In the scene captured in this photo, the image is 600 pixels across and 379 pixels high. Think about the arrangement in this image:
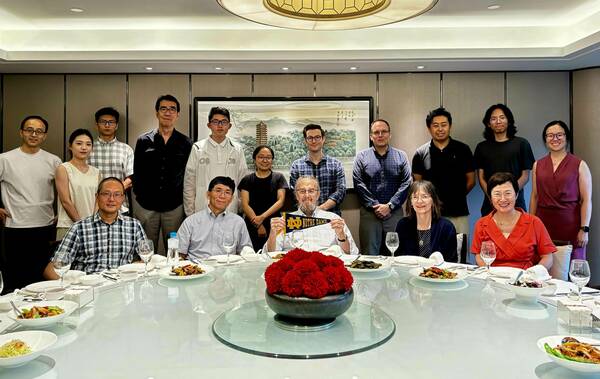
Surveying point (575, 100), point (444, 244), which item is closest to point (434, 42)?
point (575, 100)

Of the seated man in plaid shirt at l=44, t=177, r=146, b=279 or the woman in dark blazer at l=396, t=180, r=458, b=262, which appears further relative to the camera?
the woman in dark blazer at l=396, t=180, r=458, b=262

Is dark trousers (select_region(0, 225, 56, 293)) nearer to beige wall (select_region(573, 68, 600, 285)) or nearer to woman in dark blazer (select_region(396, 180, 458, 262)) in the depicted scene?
woman in dark blazer (select_region(396, 180, 458, 262))

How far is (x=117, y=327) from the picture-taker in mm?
1659

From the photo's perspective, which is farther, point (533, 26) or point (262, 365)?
point (533, 26)

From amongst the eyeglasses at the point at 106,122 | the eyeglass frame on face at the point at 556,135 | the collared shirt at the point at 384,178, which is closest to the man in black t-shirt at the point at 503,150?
the eyeglass frame on face at the point at 556,135

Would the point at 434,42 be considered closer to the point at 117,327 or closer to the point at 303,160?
the point at 303,160

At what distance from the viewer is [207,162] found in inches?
181

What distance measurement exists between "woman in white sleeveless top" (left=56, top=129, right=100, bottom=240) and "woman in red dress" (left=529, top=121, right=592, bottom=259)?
423cm

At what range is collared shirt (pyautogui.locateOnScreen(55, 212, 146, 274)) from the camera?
294 centimetres

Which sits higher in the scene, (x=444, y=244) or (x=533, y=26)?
(x=533, y=26)

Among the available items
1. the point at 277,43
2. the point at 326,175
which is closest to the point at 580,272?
the point at 326,175

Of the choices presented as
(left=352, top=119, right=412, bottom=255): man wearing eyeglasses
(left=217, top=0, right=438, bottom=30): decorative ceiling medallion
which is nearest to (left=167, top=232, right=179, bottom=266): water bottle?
(left=217, top=0, right=438, bottom=30): decorative ceiling medallion

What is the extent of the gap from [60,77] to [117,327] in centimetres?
455

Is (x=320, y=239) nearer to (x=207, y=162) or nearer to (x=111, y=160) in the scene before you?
(x=207, y=162)
